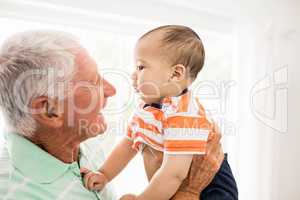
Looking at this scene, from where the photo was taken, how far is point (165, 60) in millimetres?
971

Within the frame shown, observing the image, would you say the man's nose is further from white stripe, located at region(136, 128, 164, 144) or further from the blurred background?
the blurred background

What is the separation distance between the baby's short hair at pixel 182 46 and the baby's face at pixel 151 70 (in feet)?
0.07

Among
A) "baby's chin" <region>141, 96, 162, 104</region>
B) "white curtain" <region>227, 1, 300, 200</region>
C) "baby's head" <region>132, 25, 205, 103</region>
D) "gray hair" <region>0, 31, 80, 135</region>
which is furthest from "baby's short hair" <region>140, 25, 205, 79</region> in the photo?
"white curtain" <region>227, 1, 300, 200</region>

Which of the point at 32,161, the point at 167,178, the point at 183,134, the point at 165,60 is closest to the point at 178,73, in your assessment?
the point at 165,60

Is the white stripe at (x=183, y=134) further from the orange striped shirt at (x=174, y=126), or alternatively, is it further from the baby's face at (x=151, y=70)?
the baby's face at (x=151, y=70)

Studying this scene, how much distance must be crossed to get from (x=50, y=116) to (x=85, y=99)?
0.31 ft

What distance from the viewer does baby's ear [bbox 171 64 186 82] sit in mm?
986

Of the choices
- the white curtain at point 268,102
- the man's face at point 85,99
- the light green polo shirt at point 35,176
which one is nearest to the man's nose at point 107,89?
the man's face at point 85,99

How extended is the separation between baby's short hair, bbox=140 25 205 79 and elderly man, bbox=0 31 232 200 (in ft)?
0.61

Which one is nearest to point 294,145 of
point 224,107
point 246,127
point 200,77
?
point 246,127

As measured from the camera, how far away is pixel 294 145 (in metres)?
1.88

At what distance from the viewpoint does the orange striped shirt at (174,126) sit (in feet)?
3.14

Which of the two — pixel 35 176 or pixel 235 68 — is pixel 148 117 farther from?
pixel 235 68

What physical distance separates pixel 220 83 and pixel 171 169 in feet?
2.70
